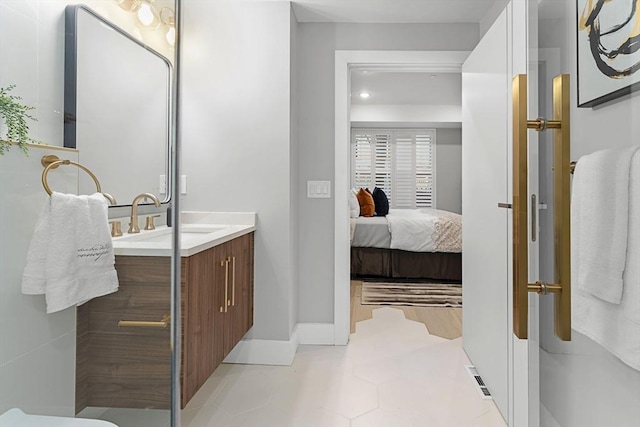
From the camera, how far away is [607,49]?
1.44 feet

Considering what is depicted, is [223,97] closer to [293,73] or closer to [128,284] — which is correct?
[293,73]

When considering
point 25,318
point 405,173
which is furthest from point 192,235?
point 405,173

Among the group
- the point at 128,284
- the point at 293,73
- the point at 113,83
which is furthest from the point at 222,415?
the point at 293,73

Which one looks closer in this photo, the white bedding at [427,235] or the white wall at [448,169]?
the white bedding at [427,235]

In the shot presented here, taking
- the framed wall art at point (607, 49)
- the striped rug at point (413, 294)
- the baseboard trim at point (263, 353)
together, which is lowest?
the baseboard trim at point (263, 353)

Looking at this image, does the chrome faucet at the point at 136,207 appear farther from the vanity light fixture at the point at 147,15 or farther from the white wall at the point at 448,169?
the white wall at the point at 448,169

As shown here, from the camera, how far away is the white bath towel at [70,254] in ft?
2.11

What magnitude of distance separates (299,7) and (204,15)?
1.95ft

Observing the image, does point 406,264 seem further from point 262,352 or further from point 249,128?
point 249,128

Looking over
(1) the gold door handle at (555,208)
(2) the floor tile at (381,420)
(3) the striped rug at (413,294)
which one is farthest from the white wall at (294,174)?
(1) the gold door handle at (555,208)

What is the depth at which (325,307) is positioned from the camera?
2895 mm

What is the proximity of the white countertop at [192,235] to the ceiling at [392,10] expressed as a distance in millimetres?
1370

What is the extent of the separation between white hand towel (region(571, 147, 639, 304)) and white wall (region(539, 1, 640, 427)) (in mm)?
20

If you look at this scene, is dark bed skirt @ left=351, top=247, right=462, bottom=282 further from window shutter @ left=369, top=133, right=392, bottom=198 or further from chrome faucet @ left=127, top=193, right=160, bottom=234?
chrome faucet @ left=127, top=193, right=160, bottom=234
